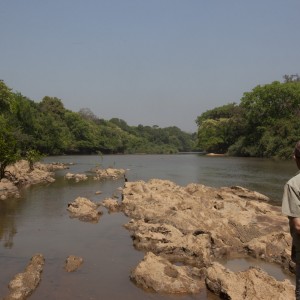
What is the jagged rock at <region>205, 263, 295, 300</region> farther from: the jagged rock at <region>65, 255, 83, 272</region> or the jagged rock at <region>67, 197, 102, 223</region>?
the jagged rock at <region>67, 197, 102, 223</region>

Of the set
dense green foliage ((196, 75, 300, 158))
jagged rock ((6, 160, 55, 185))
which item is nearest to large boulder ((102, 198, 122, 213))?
jagged rock ((6, 160, 55, 185))

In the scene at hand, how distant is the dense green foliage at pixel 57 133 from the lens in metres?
44.4

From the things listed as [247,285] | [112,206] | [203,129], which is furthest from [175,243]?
[203,129]

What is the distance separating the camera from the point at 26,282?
9172mm

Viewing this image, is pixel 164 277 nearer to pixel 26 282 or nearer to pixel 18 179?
pixel 26 282

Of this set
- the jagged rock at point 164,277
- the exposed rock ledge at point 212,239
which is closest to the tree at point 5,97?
the exposed rock ledge at point 212,239

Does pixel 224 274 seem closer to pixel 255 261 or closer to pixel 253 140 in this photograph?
pixel 255 261

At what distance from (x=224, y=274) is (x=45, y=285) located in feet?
13.6

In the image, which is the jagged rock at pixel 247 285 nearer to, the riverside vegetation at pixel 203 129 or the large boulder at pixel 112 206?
the large boulder at pixel 112 206

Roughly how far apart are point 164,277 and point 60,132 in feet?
250

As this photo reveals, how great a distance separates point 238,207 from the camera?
17.2 meters

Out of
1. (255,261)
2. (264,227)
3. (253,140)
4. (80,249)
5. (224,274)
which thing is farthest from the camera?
(253,140)

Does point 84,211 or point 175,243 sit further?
point 84,211

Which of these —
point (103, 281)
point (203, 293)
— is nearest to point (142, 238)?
point (103, 281)
